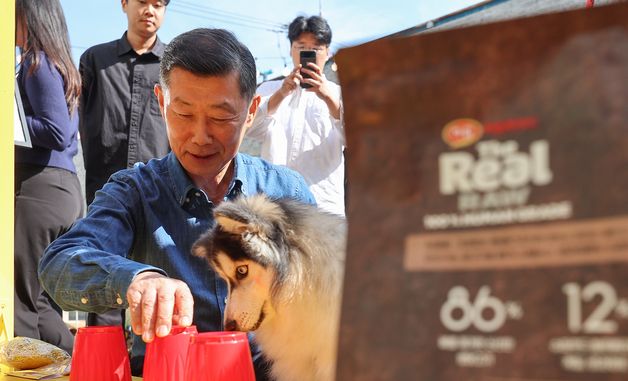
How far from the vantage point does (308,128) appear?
248cm

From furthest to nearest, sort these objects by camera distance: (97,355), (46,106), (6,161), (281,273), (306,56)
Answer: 1. (306,56)
2. (46,106)
3. (6,161)
4. (281,273)
5. (97,355)

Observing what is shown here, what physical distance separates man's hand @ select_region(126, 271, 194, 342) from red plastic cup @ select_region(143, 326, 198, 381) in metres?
0.01

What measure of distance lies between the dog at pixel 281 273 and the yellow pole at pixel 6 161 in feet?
1.64

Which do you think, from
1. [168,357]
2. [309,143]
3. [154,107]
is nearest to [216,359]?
[168,357]

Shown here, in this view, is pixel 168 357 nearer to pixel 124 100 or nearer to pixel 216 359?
pixel 216 359

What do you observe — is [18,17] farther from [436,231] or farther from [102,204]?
[436,231]

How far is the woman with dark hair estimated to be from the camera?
6.54ft

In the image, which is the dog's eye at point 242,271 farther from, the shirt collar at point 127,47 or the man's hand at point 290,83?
the shirt collar at point 127,47

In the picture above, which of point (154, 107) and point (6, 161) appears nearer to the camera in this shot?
point (6, 161)

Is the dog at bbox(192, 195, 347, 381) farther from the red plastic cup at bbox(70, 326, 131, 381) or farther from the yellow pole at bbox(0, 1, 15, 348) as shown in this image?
the yellow pole at bbox(0, 1, 15, 348)

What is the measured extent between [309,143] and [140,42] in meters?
0.77

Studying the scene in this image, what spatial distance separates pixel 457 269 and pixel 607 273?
7cm

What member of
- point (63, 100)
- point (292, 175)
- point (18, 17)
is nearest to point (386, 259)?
point (292, 175)

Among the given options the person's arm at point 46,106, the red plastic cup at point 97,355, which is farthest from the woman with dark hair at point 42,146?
the red plastic cup at point 97,355
